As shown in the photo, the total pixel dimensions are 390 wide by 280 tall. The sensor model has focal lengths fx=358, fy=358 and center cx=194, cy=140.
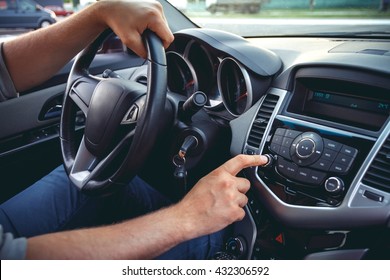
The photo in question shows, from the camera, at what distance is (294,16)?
2.17m

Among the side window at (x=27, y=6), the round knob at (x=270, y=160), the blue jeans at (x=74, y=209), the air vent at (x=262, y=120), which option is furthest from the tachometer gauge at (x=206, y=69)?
the side window at (x=27, y=6)

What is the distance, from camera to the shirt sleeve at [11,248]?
79cm

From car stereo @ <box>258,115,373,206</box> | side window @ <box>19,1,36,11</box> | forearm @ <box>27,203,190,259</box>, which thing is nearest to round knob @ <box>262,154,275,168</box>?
car stereo @ <box>258,115,373,206</box>

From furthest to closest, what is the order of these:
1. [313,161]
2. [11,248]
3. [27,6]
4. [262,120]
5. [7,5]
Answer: [7,5]
[27,6]
[262,120]
[313,161]
[11,248]

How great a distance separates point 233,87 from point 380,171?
655mm

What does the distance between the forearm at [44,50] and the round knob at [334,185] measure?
37.7 inches

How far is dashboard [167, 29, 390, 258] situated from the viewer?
1074 millimetres

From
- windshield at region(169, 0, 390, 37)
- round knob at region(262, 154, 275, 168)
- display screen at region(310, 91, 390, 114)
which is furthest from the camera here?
windshield at region(169, 0, 390, 37)

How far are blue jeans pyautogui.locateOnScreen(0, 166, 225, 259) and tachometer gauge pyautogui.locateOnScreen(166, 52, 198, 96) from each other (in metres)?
0.45

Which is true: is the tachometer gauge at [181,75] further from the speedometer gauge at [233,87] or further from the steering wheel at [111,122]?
the steering wheel at [111,122]

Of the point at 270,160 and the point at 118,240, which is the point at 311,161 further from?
the point at 118,240

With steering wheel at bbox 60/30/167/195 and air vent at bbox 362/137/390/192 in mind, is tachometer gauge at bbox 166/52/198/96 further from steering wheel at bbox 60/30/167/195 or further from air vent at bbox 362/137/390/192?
air vent at bbox 362/137/390/192

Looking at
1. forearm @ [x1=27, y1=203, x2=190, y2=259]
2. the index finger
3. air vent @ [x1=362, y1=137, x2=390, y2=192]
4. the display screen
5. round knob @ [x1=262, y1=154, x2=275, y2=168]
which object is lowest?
forearm @ [x1=27, y1=203, x2=190, y2=259]

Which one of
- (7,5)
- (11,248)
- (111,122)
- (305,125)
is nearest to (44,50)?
(111,122)
